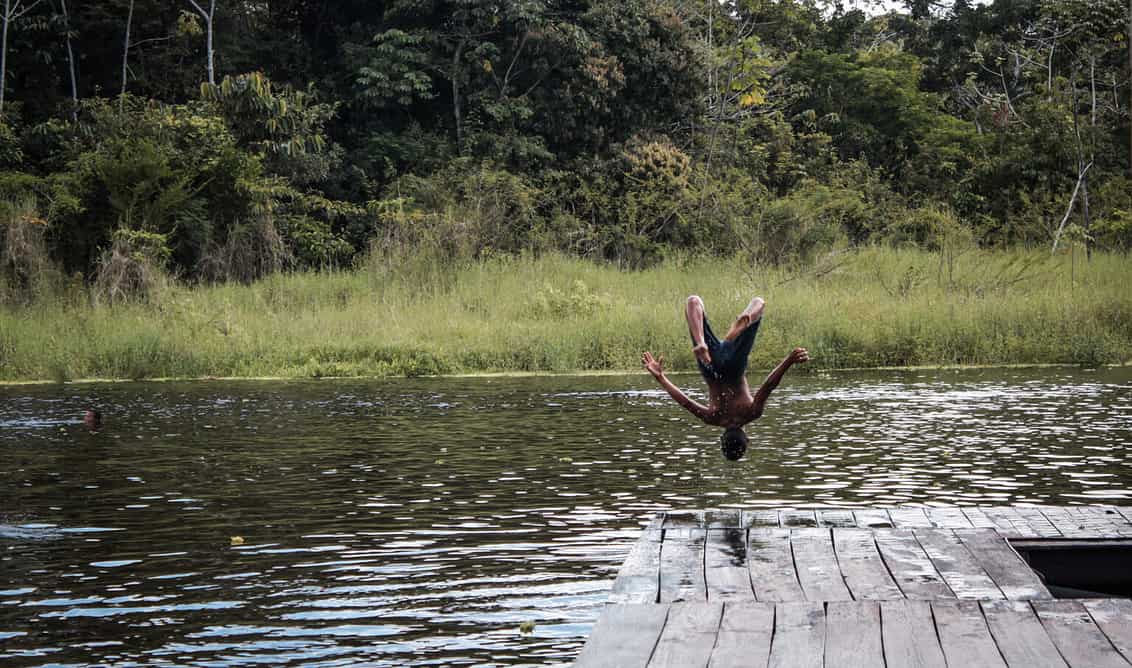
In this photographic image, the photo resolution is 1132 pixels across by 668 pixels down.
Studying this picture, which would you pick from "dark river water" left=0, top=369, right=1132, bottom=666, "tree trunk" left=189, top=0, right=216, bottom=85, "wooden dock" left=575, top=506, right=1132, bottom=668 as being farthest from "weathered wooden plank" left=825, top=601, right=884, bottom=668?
"tree trunk" left=189, top=0, right=216, bottom=85

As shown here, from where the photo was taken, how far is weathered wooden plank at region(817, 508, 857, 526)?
331 inches

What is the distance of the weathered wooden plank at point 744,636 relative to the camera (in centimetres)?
512

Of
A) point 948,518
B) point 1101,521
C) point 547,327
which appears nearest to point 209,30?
point 547,327

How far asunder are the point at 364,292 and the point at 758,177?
593 inches

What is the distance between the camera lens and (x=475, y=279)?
2770 cm

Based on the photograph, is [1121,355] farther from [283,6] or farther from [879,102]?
[283,6]

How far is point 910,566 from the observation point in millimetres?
6926

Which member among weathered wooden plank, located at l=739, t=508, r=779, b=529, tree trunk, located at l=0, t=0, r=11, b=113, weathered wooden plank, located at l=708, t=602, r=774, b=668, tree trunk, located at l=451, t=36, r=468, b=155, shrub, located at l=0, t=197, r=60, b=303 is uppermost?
tree trunk, located at l=0, t=0, r=11, b=113

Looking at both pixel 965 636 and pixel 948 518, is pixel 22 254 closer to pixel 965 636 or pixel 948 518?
pixel 948 518

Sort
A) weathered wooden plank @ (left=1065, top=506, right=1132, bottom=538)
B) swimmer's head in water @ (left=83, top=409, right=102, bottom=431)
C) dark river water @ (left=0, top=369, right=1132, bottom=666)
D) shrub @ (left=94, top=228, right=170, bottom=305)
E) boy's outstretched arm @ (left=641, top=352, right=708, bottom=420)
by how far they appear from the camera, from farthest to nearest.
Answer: shrub @ (left=94, top=228, right=170, bottom=305) < swimmer's head in water @ (left=83, top=409, right=102, bottom=431) < boy's outstretched arm @ (left=641, top=352, right=708, bottom=420) < weathered wooden plank @ (left=1065, top=506, right=1132, bottom=538) < dark river water @ (left=0, top=369, right=1132, bottom=666)

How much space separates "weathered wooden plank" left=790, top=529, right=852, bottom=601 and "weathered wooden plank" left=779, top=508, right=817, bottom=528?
0.47 meters

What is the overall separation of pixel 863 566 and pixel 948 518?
1.86m

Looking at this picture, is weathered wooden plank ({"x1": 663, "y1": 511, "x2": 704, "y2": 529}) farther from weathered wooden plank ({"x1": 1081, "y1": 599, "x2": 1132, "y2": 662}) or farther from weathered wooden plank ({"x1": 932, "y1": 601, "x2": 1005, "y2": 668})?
weathered wooden plank ({"x1": 1081, "y1": 599, "x2": 1132, "y2": 662})

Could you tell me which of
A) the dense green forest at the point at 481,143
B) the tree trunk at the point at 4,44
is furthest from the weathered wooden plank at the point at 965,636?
the tree trunk at the point at 4,44
